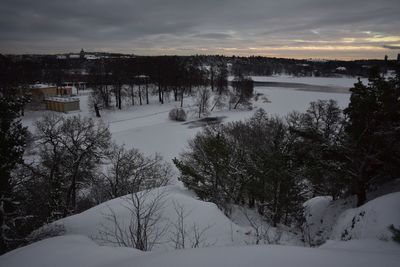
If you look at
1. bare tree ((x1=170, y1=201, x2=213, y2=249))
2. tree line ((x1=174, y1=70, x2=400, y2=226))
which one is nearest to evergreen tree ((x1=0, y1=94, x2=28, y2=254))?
bare tree ((x1=170, y1=201, x2=213, y2=249))

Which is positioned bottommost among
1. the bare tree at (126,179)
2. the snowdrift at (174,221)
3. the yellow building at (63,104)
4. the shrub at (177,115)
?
the bare tree at (126,179)

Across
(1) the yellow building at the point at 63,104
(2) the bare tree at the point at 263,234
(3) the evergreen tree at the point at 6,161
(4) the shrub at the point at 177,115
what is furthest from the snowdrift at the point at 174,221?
(1) the yellow building at the point at 63,104

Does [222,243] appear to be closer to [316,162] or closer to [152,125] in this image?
[316,162]

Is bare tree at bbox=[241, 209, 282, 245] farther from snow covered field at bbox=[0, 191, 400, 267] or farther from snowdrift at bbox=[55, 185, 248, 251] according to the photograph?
snow covered field at bbox=[0, 191, 400, 267]

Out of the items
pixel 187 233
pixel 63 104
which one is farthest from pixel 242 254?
pixel 63 104

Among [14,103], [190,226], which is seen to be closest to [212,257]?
[190,226]

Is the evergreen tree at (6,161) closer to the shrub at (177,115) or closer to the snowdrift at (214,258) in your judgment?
the snowdrift at (214,258)

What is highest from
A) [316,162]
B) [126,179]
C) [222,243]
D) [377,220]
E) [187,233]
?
[316,162]

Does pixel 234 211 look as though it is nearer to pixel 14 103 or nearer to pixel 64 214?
pixel 64 214

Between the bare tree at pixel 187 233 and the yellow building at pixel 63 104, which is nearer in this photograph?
the bare tree at pixel 187 233

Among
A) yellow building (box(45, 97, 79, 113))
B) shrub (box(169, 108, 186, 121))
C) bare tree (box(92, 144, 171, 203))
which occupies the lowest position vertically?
bare tree (box(92, 144, 171, 203))

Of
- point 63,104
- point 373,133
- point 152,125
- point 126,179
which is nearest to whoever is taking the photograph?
point 373,133

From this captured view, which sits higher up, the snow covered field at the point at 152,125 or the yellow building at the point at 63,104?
the yellow building at the point at 63,104

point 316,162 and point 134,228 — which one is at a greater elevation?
point 316,162
